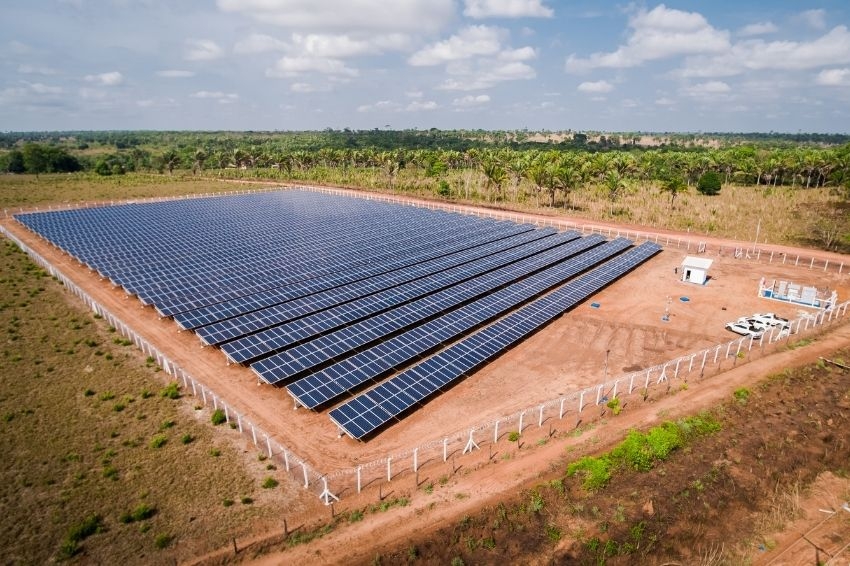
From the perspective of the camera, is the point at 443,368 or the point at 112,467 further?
the point at 443,368

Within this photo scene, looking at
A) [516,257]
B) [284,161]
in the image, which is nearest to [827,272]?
[516,257]

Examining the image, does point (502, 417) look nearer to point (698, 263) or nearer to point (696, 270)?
point (696, 270)

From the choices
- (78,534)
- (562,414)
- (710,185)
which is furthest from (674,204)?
(78,534)

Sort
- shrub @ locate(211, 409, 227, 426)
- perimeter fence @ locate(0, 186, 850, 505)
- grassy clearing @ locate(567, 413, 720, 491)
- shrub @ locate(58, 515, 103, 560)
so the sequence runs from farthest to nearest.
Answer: shrub @ locate(211, 409, 227, 426) < perimeter fence @ locate(0, 186, 850, 505) < grassy clearing @ locate(567, 413, 720, 491) < shrub @ locate(58, 515, 103, 560)

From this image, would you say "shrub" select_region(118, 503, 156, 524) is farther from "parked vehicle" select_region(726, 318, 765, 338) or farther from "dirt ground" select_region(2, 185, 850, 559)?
"parked vehicle" select_region(726, 318, 765, 338)

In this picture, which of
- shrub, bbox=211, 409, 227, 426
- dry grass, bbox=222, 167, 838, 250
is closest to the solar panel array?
shrub, bbox=211, 409, 227, 426

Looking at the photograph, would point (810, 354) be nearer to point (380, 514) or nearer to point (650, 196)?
point (380, 514)

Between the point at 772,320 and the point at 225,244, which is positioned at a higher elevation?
the point at 225,244
